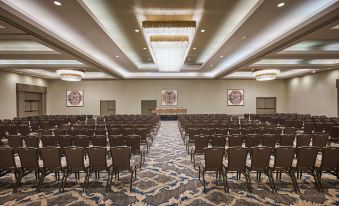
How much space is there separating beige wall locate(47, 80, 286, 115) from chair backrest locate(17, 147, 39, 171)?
15.9 metres

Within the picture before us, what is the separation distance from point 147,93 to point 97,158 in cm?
1597

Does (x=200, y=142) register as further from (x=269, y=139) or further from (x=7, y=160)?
(x=7, y=160)

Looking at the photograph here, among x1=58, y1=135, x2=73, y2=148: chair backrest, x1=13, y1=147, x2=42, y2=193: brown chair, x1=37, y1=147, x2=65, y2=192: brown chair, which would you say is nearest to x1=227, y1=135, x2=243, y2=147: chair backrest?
x1=37, y1=147, x2=65, y2=192: brown chair

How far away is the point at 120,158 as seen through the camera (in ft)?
13.2

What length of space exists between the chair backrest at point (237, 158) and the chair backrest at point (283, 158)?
568 mm

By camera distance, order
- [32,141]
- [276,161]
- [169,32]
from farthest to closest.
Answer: [169,32], [32,141], [276,161]

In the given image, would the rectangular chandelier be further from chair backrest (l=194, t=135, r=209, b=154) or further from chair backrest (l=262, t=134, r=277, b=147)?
chair backrest (l=262, t=134, r=277, b=147)

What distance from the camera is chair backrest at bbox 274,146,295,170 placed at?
3832mm

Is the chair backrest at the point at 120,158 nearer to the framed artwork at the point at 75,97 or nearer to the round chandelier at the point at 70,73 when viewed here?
the round chandelier at the point at 70,73

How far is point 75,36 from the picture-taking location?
818cm

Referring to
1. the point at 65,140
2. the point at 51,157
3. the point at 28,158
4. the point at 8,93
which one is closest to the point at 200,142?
the point at 51,157

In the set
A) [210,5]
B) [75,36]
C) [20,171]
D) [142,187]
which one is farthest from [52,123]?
[210,5]

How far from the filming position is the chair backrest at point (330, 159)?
3.81 metres

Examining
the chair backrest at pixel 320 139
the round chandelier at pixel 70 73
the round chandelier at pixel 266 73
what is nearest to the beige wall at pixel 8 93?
the round chandelier at pixel 70 73
